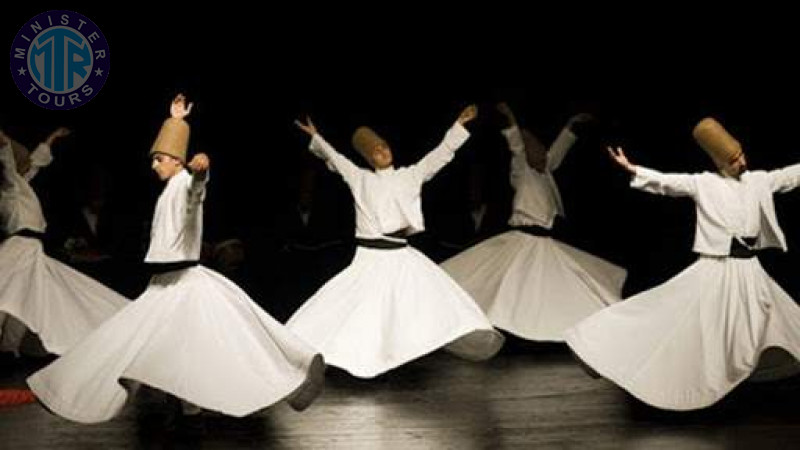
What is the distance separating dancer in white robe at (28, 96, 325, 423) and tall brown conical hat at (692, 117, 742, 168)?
2.29 m

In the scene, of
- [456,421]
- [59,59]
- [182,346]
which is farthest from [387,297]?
[59,59]

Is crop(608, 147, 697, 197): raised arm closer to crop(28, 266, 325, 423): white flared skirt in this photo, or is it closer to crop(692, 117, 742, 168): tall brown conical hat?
crop(692, 117, 742, 168): tall brown conical hat

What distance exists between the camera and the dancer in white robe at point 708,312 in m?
6.32

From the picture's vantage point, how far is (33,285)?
8.14 meters

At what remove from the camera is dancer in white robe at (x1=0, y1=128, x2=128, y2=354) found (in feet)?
26.3

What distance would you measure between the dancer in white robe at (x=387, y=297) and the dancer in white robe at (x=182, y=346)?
1287 millimetres

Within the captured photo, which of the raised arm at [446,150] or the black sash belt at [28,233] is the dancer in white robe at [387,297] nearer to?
the raised arm at [446,150]

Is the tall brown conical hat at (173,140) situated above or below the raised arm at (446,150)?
above

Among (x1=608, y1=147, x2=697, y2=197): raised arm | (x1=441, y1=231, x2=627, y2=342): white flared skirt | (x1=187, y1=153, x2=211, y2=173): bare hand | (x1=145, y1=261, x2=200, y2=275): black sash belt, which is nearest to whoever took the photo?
(x1=187, y1=153, x2=211, y2=173): bare hand

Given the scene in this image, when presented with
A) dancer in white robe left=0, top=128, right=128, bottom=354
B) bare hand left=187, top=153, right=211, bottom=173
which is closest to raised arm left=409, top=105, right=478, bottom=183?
dancer in white robe left=0, top=128, right=128, bottom=354

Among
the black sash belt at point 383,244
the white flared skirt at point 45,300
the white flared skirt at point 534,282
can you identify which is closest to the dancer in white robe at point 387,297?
the black sash belt at point 383,244

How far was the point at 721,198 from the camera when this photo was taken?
6.62m

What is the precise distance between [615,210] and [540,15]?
80.3 inches

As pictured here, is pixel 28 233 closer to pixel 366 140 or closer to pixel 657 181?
pixel 366 140
